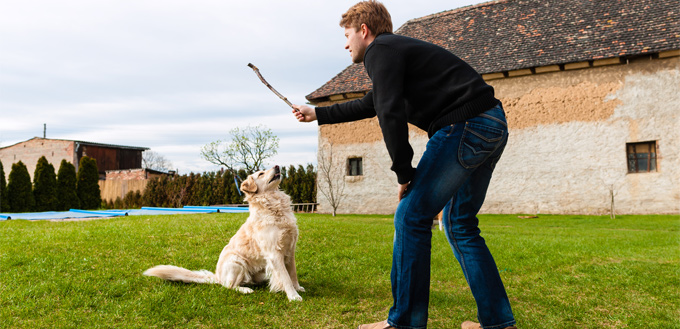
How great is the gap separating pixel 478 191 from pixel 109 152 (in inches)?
1747

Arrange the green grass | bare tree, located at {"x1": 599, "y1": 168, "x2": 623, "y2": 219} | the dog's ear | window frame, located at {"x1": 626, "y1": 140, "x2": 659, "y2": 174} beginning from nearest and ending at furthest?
1. the green grass
2. the dog's ear
3. window frame, located at {"x1": 626, "y1": 140, "x2": 659, "y2": 174}
4. bare tree, located at {"x1": 599, "y1": 168, "x2": 623, "y2": 219}

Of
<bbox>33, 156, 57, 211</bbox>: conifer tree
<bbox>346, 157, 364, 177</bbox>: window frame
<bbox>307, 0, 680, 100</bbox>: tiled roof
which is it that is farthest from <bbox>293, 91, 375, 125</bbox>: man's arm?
<bbox>33, 156, 57, 211</bbox>: conifer tree

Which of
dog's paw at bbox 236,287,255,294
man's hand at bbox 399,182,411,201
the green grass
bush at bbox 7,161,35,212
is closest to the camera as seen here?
man's hand at bbox 399,182,411,201

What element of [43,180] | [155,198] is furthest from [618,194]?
[43,180]

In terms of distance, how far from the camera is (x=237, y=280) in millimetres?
4438

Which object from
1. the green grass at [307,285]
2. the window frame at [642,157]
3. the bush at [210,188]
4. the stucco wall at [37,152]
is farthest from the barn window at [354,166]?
the stucco wall at [37,152]

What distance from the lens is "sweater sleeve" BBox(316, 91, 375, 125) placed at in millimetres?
3508

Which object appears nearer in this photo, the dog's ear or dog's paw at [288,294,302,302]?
dog's paw at [288,294,302,302]

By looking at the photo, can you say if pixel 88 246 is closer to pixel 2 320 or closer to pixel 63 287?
pixel 63 287

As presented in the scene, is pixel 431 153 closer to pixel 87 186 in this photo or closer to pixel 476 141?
pixel 476 141

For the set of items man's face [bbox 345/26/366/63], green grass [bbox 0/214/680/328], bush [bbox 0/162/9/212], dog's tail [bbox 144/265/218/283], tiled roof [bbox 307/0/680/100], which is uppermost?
tiled roof [bbox 307/0/680/100]

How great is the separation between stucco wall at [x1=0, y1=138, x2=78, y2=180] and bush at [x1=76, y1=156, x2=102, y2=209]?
1627 cm

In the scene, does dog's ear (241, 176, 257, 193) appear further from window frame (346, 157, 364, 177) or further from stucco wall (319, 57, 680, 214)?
window frame (346, 157, 364, 177)

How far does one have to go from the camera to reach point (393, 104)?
2537mm
